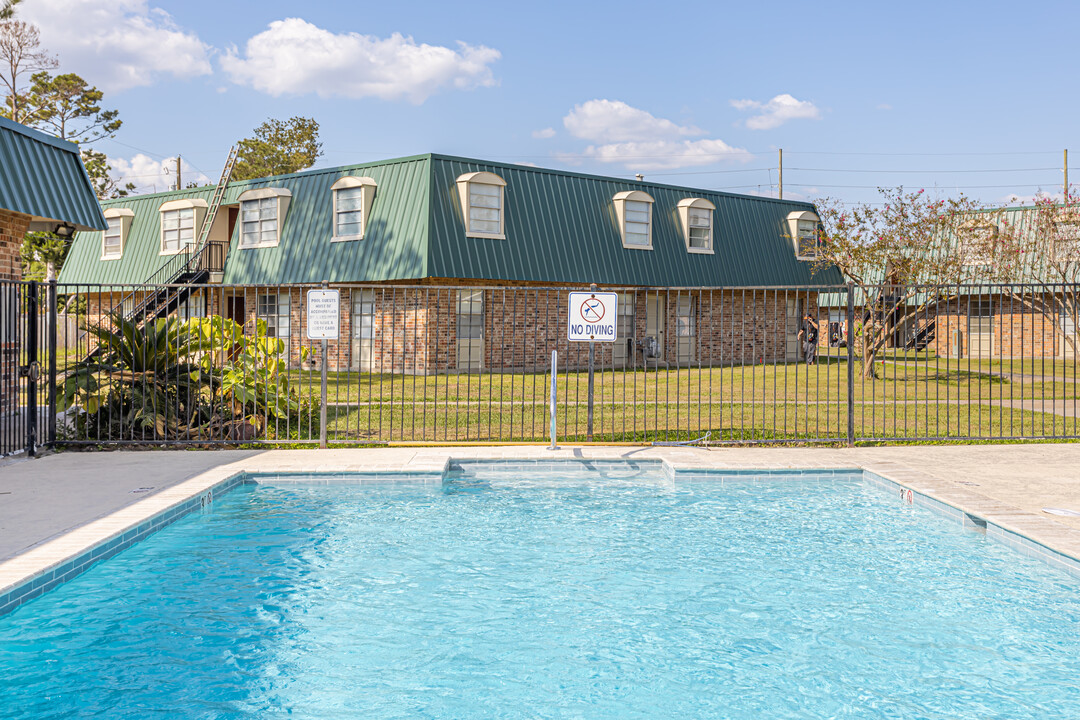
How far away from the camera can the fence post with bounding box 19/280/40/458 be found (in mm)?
9102

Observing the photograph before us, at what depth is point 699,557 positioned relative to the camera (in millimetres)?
6355

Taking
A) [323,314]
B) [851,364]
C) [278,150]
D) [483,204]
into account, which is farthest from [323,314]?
[278,150]

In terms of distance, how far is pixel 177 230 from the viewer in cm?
2778

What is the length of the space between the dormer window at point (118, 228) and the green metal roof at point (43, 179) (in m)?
19.8

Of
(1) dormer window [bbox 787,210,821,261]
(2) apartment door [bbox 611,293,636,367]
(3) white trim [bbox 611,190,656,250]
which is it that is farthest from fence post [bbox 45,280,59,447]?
(1) dormer window [bbox 787,210,821,261]

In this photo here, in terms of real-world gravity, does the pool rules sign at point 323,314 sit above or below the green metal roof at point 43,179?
below

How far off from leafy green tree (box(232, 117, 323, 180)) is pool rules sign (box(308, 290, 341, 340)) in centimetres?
3916

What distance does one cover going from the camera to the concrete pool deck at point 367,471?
5.74 meters

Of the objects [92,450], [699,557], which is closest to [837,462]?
[699,557]

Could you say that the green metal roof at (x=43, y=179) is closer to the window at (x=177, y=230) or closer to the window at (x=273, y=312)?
the window at (x=273, y=312)

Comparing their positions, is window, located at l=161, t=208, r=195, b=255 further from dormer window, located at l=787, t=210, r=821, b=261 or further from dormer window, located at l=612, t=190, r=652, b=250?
dormer window, located at l=787, t=210, r=821, b=261

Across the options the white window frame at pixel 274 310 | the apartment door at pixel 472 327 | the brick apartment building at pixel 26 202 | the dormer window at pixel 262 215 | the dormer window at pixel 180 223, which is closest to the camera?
the brick apartment building at pixel 26 202

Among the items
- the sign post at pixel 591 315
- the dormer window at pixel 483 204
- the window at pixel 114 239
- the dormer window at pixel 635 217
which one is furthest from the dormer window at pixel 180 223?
the sign post at pixel 591 315

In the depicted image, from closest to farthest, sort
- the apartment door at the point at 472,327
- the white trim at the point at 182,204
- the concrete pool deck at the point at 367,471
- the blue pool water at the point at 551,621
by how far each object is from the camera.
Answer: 1. the blue pool water at the point at 551,621
2. the concrete pool deck at the point at 367,471
3. the apartment door at the point at 472,327
4. the white trim at the point at 182,204
